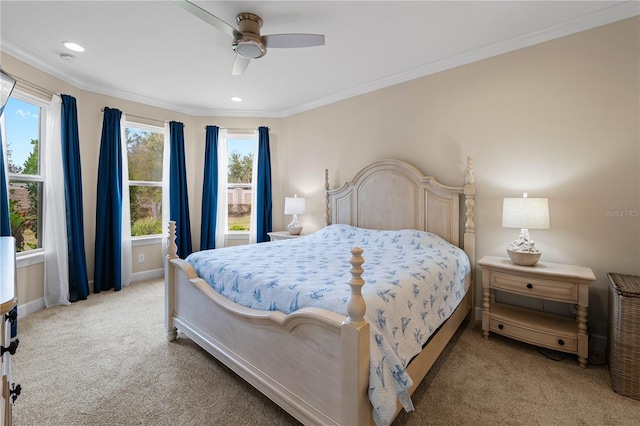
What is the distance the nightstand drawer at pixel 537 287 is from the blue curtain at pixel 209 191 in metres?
3.88

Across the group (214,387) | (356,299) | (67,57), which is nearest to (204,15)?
(356,299)

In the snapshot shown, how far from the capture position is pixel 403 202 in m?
3.23

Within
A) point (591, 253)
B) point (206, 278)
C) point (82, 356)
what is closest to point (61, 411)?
point (82, 356)

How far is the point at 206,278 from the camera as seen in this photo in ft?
7.09

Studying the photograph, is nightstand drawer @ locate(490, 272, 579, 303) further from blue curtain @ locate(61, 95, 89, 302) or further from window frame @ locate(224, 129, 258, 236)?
blue curtain @ locate(61, 95, 89, 302)

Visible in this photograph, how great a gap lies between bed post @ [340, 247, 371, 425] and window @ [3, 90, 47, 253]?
3.62 metres

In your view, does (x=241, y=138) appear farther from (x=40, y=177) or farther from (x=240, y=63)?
(x=40, y=177)

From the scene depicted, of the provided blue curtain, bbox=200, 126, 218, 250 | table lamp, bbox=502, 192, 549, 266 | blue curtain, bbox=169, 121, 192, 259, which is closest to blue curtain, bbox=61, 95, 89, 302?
blue curtain, bbox=169, 121, 192, 259

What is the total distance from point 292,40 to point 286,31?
446mm

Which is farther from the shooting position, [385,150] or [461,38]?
[385,150]

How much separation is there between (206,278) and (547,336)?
8.49 feet

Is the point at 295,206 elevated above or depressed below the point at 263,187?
below

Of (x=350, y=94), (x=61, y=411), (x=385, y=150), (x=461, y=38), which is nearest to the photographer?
(x=61, y=411)

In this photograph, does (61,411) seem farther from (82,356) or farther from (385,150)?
(385,150)
